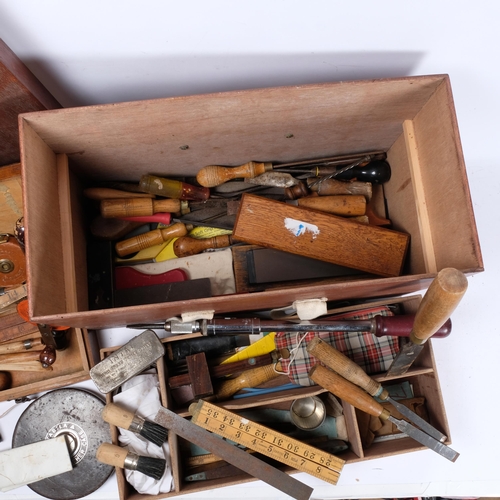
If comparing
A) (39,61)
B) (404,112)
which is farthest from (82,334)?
(404,112)

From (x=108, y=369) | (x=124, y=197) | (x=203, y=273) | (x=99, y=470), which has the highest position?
(x=124, y=197)

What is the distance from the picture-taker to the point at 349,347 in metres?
1.09

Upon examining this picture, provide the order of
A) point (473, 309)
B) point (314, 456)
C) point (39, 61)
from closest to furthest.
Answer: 1. point (39, 61)
2. point (314, 456)
3. point (473, 309)

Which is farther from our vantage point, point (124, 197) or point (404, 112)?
point (124, 197)

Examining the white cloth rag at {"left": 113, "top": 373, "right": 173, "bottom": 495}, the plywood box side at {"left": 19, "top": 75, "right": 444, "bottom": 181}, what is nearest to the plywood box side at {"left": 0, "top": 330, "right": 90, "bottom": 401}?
the white cloth rag at {"left": 113, "top": 373, "right": 173, "bottom": 495}

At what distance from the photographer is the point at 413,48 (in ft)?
3.07

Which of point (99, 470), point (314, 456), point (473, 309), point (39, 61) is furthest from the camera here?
point (473, 309)

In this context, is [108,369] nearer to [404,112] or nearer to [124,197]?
[124,197]

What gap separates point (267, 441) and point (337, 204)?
62 cm

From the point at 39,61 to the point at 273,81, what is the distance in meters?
0.53

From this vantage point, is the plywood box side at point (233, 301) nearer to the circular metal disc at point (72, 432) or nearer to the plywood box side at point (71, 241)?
the plywood box side at point (71, 241)

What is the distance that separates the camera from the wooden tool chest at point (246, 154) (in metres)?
0.84

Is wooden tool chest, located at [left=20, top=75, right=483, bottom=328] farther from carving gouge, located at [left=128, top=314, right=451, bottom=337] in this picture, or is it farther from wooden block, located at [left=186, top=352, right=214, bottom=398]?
wooden block, located at [left=186, top=352, right=214, bottom=398]

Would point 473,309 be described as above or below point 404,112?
below
